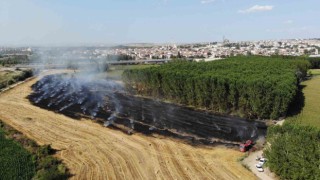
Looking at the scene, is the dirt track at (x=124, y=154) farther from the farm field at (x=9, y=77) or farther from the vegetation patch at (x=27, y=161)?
the farm field at (x=9, y=77)

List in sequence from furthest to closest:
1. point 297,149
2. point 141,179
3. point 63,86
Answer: point 63,86, point 141,179, point 297,149

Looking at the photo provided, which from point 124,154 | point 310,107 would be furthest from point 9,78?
point 310,107

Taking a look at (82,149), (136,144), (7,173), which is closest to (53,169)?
(7,173)

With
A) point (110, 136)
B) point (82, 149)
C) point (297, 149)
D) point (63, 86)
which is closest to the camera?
point (297, 149)

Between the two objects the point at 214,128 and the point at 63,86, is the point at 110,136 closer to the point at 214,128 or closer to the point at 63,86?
the point at 214,128

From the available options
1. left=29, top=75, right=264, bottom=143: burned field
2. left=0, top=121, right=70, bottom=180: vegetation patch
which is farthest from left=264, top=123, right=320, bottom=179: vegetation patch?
left=0, top=121, right=70, bottom=180: vegetation patch

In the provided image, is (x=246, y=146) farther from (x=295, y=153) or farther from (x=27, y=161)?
(x=27, y=161)
